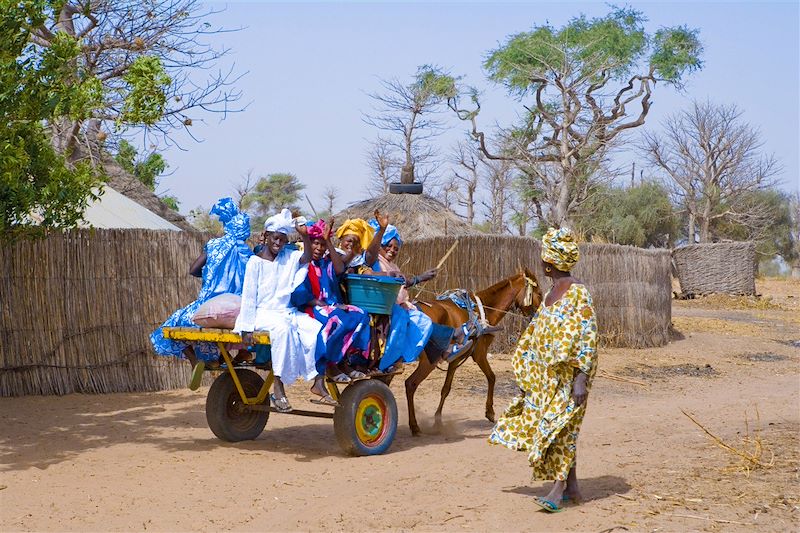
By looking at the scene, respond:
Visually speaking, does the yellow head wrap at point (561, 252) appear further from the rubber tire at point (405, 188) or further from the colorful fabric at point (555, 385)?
the rubber tire at point (405, 188)

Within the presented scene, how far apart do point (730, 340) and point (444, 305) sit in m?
12.0

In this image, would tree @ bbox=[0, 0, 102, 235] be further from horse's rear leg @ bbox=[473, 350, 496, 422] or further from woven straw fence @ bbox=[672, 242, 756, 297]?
woven straw fence @ bbox=[672, 242, 756, 297]

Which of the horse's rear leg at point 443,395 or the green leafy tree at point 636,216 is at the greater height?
the green leafy tree at point 636,216

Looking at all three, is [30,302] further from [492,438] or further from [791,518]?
[791,518]

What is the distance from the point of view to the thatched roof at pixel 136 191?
65.7 ft

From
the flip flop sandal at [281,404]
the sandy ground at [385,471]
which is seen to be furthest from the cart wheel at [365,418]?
the flip flop sandal at [281,404]

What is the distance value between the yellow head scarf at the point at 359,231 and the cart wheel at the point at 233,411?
5.32 feet

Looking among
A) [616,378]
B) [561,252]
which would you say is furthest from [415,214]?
[561,252]

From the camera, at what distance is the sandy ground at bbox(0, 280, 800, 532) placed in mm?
6184

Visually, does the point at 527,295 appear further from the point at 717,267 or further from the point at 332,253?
the point at 717,267

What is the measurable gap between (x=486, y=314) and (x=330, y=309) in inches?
129

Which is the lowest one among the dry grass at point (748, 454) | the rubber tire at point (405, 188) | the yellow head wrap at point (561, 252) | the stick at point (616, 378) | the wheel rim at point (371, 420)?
the dry grass at point (748, 454)

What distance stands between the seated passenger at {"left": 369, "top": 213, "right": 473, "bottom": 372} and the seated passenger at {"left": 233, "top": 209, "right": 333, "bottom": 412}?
0.70 meters

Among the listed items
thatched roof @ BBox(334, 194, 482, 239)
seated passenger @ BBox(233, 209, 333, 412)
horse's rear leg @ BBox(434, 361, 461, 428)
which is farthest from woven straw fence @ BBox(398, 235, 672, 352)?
seated passenger @ BBox(233, 209, 333, 412)
